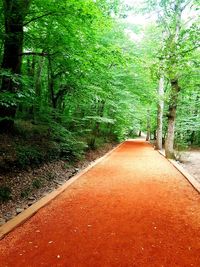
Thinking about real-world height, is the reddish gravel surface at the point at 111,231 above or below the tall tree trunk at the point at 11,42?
below

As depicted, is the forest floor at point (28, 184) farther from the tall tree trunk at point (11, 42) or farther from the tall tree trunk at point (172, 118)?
the tall tree trunk at point (172, 118)

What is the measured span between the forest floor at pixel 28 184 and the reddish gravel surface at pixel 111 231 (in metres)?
0.58

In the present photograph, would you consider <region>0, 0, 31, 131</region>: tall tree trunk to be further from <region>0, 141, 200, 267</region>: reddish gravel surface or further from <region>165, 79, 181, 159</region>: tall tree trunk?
<region>165, 79, 181, 159</region>: tall tree trunk

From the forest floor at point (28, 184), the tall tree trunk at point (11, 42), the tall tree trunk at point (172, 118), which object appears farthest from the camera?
the tall tree trunk at point (172, 118)

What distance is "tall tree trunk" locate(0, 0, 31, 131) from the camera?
17.7ft

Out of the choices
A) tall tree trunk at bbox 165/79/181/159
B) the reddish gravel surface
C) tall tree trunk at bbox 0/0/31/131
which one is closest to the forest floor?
the reddish gravel surface

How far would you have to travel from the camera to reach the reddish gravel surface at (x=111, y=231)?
2.90m

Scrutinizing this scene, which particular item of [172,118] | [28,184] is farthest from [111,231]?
[172,118]

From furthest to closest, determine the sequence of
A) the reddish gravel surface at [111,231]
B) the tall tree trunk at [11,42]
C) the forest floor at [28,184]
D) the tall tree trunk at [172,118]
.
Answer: the tall tree trunk at [172,118]
the tall tree trunk at [11,42]
the forest floor at [28,184]
the reddish gravel surface at [111,231]

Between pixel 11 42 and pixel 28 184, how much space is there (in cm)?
379

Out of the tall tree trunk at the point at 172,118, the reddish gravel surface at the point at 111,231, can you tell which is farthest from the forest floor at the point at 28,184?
the tall tree trunk at the point at 172,118

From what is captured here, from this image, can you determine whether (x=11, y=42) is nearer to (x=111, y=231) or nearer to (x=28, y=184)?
(x=28, y=184)

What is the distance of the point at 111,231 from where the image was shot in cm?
363

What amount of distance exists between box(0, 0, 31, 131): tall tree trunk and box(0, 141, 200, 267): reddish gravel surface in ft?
8.09
